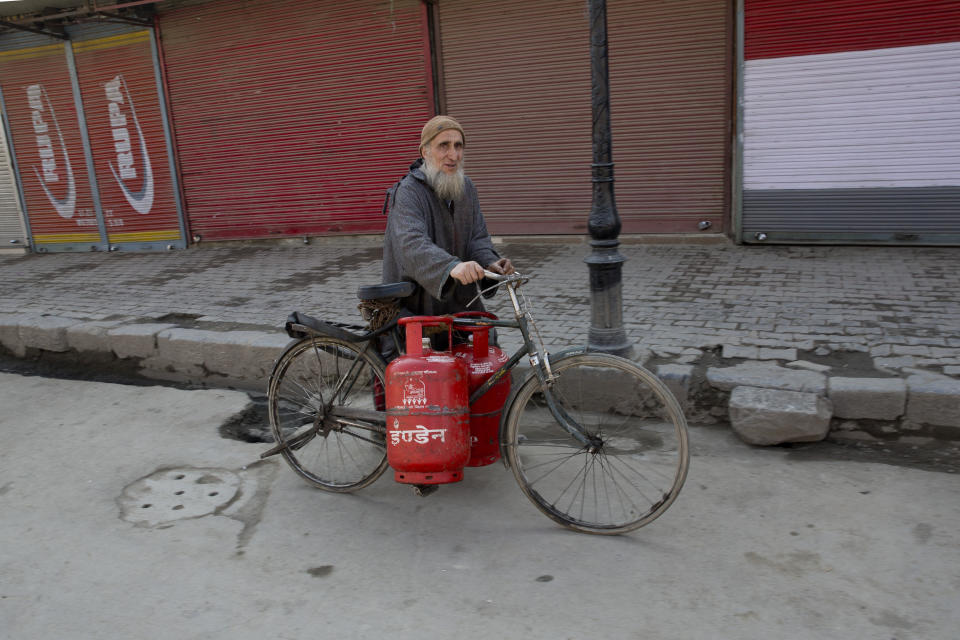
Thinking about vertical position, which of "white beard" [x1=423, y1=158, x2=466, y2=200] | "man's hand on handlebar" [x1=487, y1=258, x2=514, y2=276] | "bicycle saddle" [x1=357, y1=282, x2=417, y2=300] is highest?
"white beard" [x1=423, y1=158, x2=466, y2=200]

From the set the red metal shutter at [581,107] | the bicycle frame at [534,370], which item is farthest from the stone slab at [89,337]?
the red metal shutter at [581,107]

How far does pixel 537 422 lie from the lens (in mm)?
3930

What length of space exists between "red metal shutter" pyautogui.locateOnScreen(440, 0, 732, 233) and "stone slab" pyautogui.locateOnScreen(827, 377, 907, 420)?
4866mm

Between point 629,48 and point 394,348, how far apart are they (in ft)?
20.9

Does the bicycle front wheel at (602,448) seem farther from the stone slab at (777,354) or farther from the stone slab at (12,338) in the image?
the stone slab at (12,338)

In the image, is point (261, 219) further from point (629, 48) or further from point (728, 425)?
point (728, 425)

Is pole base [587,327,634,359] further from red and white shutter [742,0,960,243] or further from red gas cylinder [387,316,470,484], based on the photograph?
red and white shutter [742,0,960,243]

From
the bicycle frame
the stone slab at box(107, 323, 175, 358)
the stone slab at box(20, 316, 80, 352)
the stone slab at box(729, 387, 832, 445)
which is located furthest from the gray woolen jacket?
the stone slab at box(20, 316, 80, 352)

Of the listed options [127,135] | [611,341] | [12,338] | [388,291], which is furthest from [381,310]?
[127,135]

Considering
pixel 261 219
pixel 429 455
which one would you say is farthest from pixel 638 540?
pixel 261 219

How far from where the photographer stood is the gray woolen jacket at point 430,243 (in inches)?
134

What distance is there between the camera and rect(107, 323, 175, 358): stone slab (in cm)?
619

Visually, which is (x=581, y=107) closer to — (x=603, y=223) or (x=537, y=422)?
(x=603, y=223)

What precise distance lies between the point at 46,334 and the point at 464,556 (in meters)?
5.28
